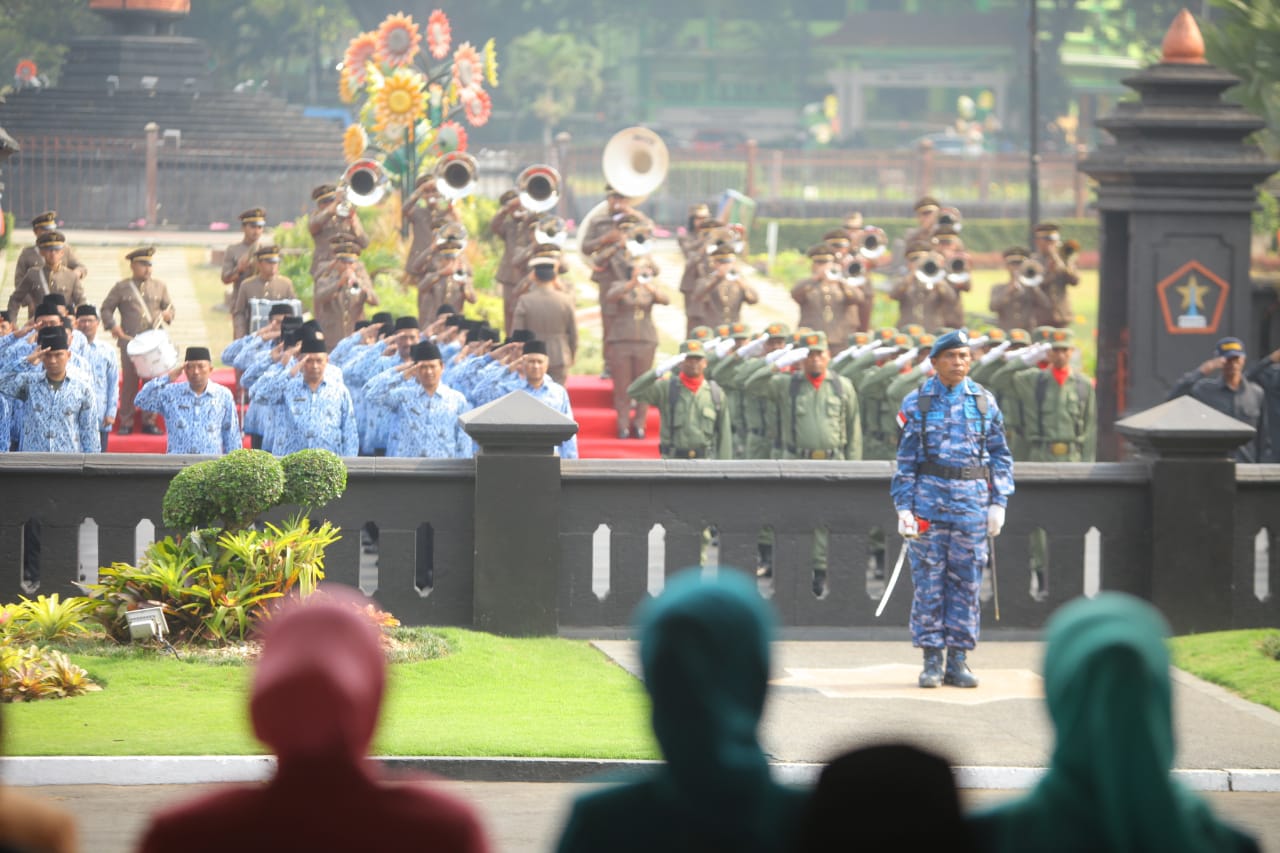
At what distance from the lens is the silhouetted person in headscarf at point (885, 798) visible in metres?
3.48

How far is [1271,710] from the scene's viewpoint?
10.7 metres

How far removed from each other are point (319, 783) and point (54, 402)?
11756 mm

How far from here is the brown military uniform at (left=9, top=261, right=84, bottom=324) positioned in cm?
2109

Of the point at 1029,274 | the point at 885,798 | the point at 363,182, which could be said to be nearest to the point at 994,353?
the point at 1029,274

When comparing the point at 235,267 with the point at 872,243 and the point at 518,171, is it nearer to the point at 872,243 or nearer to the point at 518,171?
the point at 872,243

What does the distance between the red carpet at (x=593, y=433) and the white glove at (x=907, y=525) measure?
29.3 feet

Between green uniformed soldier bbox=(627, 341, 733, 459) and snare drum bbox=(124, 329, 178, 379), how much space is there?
454 centimetres

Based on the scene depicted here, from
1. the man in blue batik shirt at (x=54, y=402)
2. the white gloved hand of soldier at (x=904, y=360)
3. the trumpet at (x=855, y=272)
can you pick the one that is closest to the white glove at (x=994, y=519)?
the man in blue batik shirt at (x=54, y=402)

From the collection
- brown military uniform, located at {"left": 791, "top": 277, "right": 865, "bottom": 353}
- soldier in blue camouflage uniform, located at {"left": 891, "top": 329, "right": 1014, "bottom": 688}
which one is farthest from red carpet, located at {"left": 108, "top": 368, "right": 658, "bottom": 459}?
soldier in blue camouflage uniform, located at {"left": 891, "top": 329, "right": 1014, "bottom": 688}

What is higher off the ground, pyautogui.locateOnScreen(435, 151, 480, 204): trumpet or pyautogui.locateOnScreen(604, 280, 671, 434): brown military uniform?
pyautogui.locateOnScreen(435, 151, 480, 204): trumpet

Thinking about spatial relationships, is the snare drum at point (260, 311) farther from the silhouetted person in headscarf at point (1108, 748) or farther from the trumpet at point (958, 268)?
the silhouetted person in headscarf at point (1108, 748)

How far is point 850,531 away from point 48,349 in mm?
5817

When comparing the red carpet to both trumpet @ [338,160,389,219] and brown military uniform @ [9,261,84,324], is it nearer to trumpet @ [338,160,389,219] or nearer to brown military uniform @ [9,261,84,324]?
brown military uniform @ [9,261,84,324]

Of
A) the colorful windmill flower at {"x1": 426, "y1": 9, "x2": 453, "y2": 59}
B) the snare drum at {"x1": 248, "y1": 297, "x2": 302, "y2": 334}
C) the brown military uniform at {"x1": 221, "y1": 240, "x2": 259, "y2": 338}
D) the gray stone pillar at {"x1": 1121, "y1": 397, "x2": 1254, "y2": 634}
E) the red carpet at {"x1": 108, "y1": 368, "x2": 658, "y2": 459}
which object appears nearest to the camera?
the gray stone pillar at {"x1": 1121, "y1": 397, "x2": 1254, "y2": 634}
